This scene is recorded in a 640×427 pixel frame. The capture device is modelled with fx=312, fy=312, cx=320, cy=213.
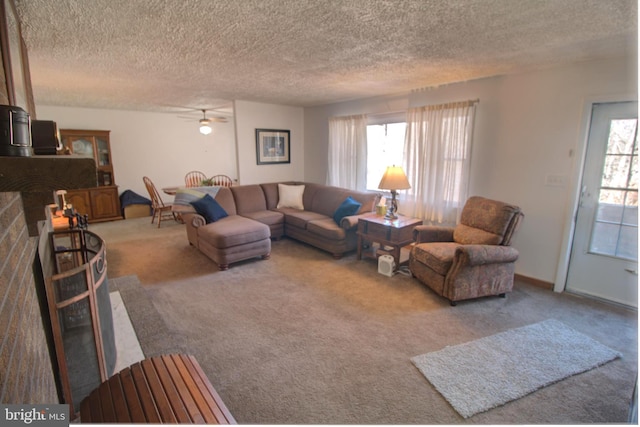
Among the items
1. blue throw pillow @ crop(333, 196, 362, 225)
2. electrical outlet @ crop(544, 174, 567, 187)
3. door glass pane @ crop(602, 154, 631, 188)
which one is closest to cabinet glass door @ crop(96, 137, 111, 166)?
blue throw pillow @ crop(333, 196, 362, 225)

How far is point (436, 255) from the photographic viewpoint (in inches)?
119

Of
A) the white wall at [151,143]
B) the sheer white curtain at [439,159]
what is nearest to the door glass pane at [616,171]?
the sheer white curtain at [439,159]

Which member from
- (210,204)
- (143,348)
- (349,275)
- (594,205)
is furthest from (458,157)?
(143,348)

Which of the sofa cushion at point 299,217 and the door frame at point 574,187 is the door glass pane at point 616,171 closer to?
the door frame at point 574,187

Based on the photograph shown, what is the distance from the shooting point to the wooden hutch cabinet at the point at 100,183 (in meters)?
5.73

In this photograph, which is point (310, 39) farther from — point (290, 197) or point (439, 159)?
point (290, 197)

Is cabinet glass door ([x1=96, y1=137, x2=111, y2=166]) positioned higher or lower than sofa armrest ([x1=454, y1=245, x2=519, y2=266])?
higher

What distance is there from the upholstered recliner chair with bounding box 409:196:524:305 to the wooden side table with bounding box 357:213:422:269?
25 centimetres

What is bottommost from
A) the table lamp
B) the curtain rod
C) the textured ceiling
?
the table lamp

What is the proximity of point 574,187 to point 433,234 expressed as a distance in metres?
1.39

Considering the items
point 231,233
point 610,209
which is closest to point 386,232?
point 231,233

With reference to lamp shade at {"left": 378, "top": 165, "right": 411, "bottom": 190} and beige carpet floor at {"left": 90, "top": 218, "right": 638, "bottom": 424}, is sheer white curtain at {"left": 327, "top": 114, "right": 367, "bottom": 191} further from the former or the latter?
beige carpet floor at {"left": 90, "top": 218, "right": 638, "bottom": 424}

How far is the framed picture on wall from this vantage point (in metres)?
A: 5.61

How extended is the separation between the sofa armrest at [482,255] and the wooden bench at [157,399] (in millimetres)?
2295
